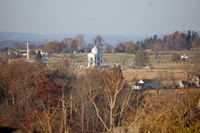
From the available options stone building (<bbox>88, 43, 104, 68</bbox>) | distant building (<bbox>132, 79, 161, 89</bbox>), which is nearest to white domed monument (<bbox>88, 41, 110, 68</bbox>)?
stone building (<bbox>88, 43, 104, 68</bbox>)

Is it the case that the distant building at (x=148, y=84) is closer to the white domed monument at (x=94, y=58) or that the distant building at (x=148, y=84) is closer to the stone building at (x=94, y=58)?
the white domed monument at (x=94, y=58)

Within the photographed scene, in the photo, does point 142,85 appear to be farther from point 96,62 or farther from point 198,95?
point 198,95

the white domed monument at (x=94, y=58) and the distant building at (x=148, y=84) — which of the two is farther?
the white domed monument at (x=94, y=58)

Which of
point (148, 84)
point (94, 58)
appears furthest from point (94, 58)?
point (148, 84)

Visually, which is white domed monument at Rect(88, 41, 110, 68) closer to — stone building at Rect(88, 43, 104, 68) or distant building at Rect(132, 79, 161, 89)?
stone building at Rect(88, 43, 104, 68)

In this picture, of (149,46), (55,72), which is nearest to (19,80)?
(55,72)

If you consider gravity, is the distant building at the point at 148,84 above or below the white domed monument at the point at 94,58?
below

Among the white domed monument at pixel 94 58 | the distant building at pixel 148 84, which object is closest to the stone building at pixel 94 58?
the white domed monument at pixel 94 58

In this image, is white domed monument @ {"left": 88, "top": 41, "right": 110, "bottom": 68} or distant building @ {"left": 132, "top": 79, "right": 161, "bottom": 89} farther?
white domed monument @ {"left": 88, "top": 41, "right": 110, "bottom": 68}

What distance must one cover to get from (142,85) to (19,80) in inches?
745

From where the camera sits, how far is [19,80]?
23.9 metres

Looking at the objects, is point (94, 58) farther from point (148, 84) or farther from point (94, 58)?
point (148, 84)

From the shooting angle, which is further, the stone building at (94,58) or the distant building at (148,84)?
the stone building at (94,58)

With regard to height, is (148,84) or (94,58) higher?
(94,58)
